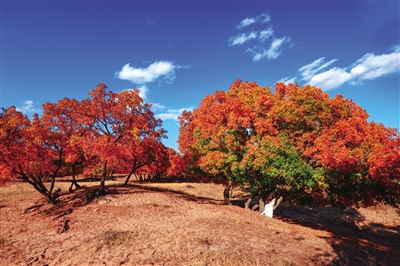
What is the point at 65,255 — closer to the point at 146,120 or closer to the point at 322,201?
the point at 146,120

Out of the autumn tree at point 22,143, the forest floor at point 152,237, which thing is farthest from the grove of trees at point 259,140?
the forest floor at point 152,237

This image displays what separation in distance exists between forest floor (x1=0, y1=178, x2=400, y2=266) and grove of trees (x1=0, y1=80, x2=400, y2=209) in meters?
3.15

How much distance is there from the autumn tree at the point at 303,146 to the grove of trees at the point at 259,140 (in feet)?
0.21

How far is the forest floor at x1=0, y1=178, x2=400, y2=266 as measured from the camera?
10000 mm

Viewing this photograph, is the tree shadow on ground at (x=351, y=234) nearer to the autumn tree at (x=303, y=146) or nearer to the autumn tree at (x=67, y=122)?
the autumn tree at (x=303, y=146)

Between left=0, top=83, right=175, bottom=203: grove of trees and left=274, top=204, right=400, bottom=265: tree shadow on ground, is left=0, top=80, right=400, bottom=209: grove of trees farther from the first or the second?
left=274, top=204, right=400, bottom=265: tree shadow on ground

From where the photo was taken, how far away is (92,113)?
19.3 meters

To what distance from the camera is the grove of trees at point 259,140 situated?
15.2 meters

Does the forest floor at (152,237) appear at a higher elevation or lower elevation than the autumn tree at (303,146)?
lower

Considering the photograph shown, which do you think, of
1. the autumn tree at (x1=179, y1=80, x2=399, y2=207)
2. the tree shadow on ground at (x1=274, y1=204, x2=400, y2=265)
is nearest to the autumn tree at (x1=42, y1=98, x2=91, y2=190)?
the autumn tree at (x1=179, y1=80, x2=399, y2=207)

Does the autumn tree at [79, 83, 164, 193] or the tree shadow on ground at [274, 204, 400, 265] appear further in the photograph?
the autumn tree at [79, 83, 164, 193]

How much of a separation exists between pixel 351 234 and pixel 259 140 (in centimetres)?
1304

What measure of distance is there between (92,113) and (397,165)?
68.2 ft

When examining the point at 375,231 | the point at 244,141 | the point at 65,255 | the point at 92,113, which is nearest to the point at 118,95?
the point at 92,113
